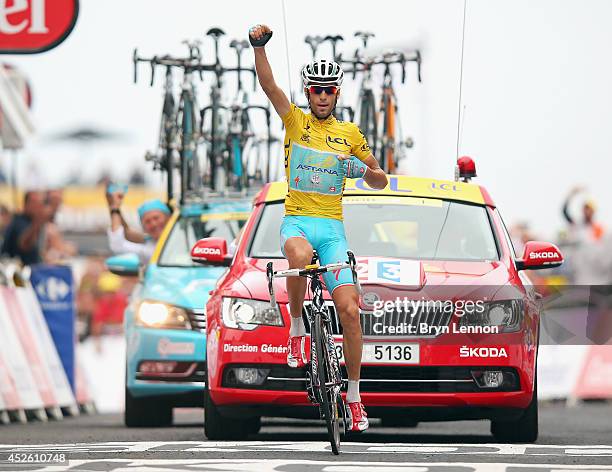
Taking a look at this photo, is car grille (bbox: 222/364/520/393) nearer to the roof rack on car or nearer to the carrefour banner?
the roof rack on car

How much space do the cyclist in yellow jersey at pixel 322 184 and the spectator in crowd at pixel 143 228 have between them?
6.19m

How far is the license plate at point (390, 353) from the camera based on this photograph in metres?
11.1

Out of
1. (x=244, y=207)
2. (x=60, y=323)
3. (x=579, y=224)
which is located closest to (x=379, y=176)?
(x=244, y=207)

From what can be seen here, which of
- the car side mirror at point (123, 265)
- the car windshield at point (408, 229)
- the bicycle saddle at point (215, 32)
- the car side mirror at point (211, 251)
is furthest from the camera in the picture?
the bicycle saddle at point (215, 32)

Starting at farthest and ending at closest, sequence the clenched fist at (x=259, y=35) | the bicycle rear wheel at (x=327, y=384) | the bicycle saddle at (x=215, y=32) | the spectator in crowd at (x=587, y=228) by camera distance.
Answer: the spectator in crowd at (x=587, y=228), the bicycle saddle at (x=215, y=32), the clenched fist at (x=259, y=35), the bicycle rear wheel at (x=327, y=384)

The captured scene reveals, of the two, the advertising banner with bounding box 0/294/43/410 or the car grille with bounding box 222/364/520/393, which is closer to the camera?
the car grille with bounding box 222/364/520/393

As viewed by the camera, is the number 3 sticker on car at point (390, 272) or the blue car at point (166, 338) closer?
the number 3 sticker on car at point (390, 272)

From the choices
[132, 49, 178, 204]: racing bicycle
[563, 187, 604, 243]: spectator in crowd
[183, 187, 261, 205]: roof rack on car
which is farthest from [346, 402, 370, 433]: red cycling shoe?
[563, 187, 604, 243]: spectator in crowd

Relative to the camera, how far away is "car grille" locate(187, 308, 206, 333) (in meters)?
14.1

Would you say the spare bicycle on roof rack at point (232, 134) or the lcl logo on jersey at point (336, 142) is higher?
the lcl logo on jersey at point (336, 142)

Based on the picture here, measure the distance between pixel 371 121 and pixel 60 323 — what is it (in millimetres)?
4169

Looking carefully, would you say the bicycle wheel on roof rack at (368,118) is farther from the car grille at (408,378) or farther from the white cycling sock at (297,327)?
the white cycling sock at (297,327)

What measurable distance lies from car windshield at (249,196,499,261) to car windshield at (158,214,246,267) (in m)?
2.72

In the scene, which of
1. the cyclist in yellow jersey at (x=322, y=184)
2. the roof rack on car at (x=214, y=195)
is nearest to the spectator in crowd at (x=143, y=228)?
the roof rack on car at (x=214, y=195)
